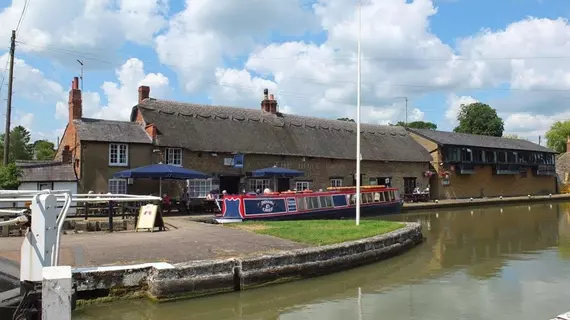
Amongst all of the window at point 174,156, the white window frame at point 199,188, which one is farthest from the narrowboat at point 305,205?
the window at point 174,156

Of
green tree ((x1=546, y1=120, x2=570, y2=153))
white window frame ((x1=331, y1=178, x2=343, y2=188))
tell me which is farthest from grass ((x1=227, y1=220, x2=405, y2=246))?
green tree ((x1=546, y1=120, x2=570, y2=153))

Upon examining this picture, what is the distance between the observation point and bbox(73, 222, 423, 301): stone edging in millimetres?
8203

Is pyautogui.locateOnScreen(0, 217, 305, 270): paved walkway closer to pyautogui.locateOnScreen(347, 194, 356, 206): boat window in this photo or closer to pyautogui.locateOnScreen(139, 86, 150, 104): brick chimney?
pyautogui.locateOnScreen(347, 194, 356, 206): boat window

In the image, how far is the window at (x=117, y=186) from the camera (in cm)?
2328

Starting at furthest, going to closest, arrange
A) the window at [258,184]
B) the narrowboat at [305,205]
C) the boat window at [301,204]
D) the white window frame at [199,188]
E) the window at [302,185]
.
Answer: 1. the window at [302,185]
2. the window at [258,184]
3. the white window frame at [199,188]
4. the boat window at [301,204]
5. the narrowboat at [305,205]

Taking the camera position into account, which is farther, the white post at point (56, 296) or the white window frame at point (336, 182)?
the white window frame at point (336, 182)

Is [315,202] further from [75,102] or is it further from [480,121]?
[480,121]

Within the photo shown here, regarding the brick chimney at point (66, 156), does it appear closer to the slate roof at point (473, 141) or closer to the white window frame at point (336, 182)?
the white window frame at point (336, 182)

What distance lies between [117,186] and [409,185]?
22304 millimetres

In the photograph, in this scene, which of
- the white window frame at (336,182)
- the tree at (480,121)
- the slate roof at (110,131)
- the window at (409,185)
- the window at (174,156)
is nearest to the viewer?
the slate roof at (110,131)

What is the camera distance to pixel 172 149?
25203 mm

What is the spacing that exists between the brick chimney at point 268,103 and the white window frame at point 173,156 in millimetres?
9250

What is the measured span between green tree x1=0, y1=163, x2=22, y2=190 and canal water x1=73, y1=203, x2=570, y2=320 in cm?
1380

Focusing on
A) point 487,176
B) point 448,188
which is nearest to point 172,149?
point 448,188
